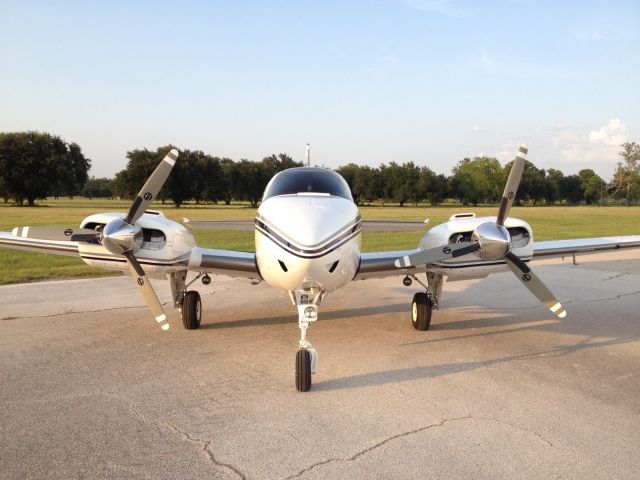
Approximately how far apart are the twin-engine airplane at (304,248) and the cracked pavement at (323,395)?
2.53 ft

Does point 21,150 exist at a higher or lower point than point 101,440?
higher

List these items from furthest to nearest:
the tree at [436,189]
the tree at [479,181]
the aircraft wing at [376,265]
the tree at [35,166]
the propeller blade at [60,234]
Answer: the tree at [479,181], the tree at [436,189], the tree at [35,166], the aircraft wing at [376,265], the propeller blade at [60,234]

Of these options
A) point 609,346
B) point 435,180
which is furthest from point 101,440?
point 435,180

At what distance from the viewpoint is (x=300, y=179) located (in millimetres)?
6637

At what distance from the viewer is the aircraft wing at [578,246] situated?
8.55 m

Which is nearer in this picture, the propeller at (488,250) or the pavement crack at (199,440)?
the pavement crack at (199,440)

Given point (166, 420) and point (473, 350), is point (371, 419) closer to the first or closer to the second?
point (166, 420)

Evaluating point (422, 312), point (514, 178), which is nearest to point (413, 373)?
point (422, 312)

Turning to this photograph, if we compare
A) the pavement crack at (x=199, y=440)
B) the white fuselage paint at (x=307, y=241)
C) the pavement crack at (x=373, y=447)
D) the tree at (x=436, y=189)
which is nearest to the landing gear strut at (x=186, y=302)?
the white fuselage paint at (x=307, y=241)

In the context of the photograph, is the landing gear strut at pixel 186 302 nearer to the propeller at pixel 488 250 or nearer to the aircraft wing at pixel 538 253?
the aircraft wing at pixel 538 253

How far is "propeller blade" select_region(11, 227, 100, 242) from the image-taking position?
23.6 ft

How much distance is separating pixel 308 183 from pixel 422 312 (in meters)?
3.53

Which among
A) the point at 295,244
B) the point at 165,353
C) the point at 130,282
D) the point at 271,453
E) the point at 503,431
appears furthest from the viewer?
the point at 130,282

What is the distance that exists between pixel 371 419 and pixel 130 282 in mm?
10794
